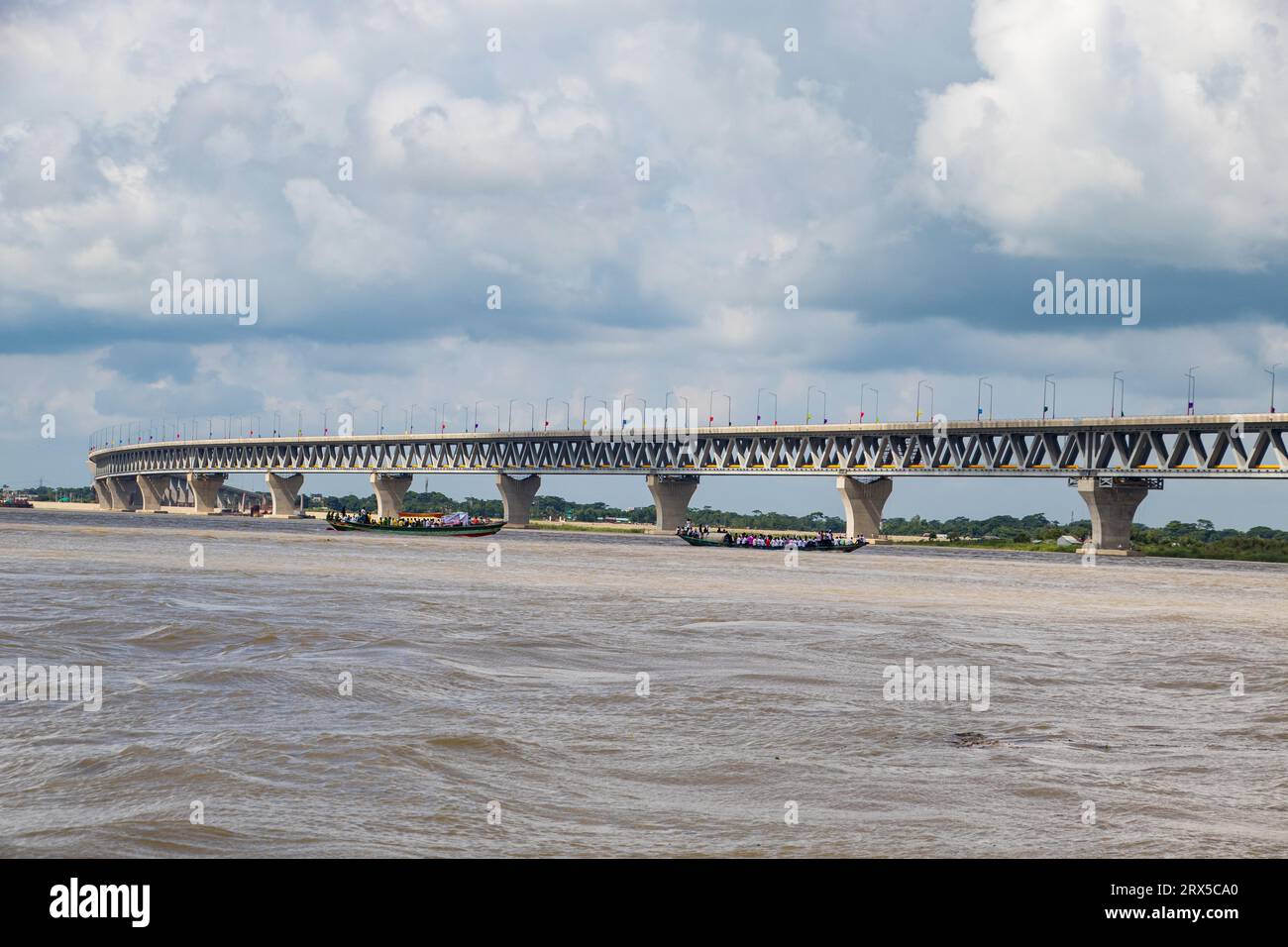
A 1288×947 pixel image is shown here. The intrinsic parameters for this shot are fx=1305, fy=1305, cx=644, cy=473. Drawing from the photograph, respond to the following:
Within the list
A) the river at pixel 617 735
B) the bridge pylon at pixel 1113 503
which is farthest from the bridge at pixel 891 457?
the river at pixel 617 735

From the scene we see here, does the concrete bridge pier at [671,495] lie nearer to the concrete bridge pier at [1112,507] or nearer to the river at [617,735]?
the concrete bridge pier at [1112,507]

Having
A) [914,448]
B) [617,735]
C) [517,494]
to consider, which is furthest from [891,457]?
[617,735]

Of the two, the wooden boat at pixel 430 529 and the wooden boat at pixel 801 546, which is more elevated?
the wooden boat at pixel 430 529

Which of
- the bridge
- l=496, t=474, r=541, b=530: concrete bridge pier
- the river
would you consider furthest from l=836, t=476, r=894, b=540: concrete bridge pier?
the river

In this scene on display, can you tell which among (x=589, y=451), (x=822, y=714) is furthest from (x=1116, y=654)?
(x=589, y=451)

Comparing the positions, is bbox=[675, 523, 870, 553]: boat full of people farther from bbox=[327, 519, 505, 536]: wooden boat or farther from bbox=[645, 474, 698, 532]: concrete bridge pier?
bbox=[645, 474, 698, 532]: concrete bridge pier
